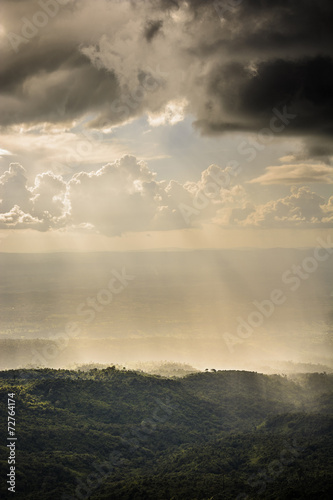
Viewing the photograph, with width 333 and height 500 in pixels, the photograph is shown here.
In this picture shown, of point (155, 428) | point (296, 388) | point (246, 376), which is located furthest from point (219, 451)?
point (296, 388)

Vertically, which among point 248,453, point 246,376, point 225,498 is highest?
point 246,376

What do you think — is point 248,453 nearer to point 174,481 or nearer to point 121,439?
point 174,481

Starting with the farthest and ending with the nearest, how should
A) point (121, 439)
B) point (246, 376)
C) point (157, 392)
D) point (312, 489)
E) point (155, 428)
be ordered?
point (246, 376), point (157, 392), point (155, 428), point (121, 439), point (312, 489)

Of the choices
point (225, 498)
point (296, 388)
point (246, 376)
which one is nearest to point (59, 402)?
point (225, 498)


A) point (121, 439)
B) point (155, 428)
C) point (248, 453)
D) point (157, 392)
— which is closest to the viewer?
point (248, 453)

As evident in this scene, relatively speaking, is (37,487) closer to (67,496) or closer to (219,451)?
(67,496)

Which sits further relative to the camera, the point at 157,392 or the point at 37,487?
the point at 157,392

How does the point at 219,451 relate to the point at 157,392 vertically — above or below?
below
